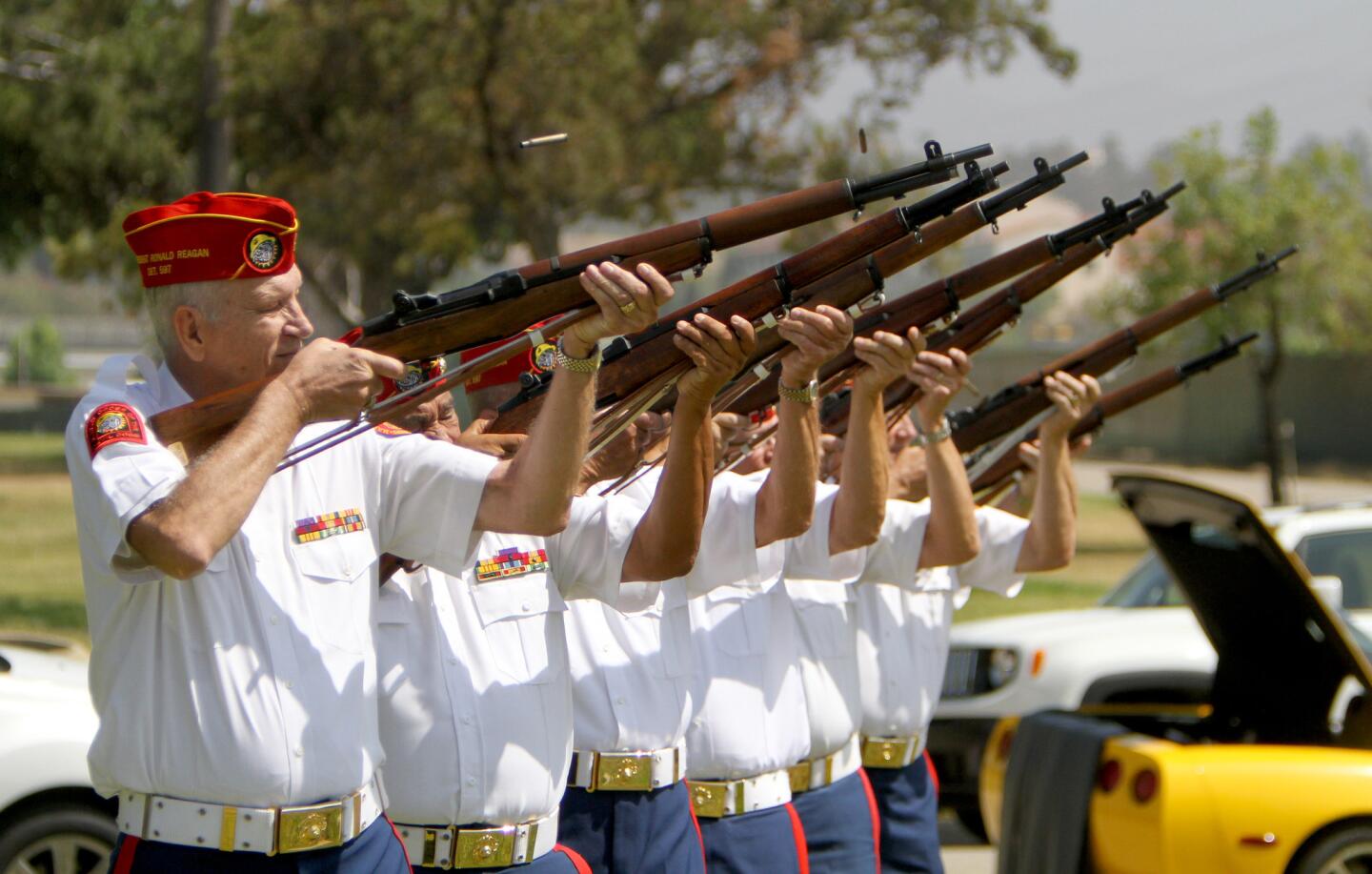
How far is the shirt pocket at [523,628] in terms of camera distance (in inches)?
149

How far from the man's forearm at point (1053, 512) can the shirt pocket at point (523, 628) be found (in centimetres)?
256

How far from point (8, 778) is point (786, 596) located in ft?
9.69

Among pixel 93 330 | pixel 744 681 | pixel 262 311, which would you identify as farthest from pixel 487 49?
pixel 93 330

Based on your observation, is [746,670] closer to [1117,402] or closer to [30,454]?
[1117,402]

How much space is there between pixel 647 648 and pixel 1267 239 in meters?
21.5

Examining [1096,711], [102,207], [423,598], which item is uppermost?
[102,207]

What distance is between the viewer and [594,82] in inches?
639

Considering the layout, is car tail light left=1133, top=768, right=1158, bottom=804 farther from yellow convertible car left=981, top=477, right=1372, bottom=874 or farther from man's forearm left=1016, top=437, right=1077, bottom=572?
man's forearm left=1016, top=437, right=1077, bottom=572

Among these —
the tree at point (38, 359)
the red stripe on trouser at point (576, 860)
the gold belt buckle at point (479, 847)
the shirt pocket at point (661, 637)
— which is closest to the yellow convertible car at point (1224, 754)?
the shirt pocket at point (661, 637)

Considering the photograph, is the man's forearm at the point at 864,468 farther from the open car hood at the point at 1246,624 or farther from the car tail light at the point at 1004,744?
the car tail light at the point at 1004,744

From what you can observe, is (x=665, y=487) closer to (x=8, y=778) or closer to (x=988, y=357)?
(x=8, y=778)

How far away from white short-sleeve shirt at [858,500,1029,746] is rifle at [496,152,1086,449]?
4.81 feet

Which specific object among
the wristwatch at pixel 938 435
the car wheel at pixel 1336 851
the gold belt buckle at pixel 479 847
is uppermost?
the wristwatch at pixel 938 435

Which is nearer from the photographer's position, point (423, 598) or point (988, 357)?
point (423, 598)
